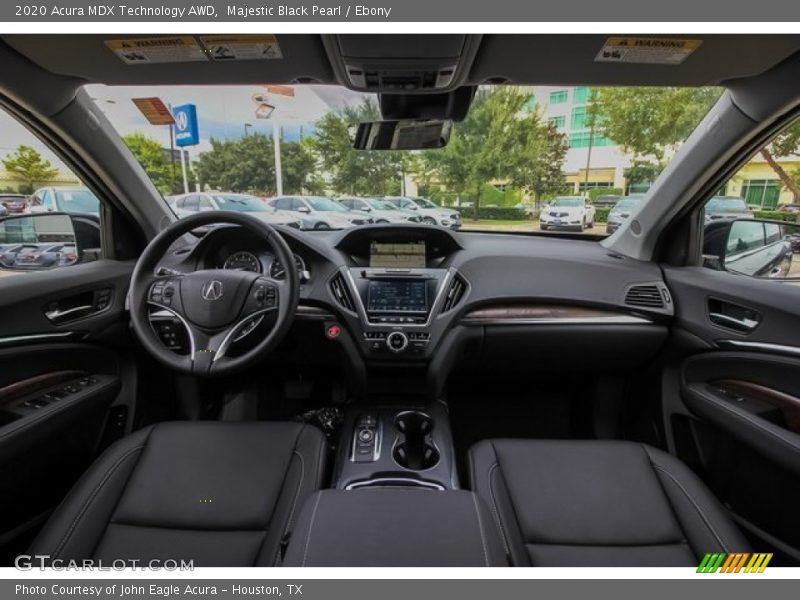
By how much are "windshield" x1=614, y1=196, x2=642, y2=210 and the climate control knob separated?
140 cm

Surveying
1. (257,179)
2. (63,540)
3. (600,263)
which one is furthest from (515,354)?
(63,540)

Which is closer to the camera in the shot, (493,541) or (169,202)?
(493,541)

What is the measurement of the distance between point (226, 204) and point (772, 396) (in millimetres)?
2518

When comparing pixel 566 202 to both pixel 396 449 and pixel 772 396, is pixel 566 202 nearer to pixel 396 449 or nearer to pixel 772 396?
pixel 772 396

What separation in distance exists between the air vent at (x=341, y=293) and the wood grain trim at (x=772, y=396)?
170cm

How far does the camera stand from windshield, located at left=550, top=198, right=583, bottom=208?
7.79ft

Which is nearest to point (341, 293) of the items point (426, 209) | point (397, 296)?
point (397, 296)

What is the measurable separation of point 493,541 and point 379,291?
1.33 metres

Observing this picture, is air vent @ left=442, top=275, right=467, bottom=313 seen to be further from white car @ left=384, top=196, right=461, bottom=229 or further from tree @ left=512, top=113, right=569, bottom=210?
tree @ left=512, top=113, right=569, bottom=210

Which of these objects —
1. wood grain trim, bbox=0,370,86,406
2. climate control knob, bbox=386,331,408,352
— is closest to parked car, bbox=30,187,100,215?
wood grain trim, bbox=0,370,86,406

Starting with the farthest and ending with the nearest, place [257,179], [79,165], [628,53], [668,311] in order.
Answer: [257,179] < [668,311] < [79,165] < [628,53]

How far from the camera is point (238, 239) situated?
211 cm

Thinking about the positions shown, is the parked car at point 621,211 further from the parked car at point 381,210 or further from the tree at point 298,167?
the tree at point 298,167
